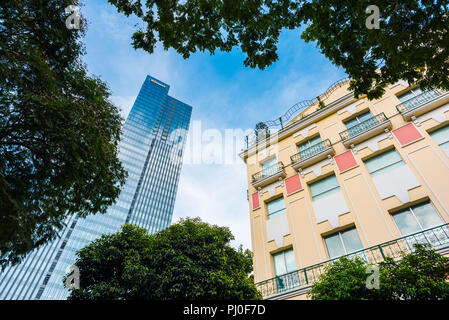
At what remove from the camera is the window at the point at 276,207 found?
13547 millimetres

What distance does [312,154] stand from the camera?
14250 mm

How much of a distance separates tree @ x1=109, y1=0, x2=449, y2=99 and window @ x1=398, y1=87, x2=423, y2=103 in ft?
22.9

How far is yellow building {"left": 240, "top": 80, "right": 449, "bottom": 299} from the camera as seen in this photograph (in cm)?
935

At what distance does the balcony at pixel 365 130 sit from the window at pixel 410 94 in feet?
5.05

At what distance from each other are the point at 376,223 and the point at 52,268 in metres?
100.0

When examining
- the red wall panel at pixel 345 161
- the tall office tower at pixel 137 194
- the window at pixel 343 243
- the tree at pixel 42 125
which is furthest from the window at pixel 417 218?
the tall office tower at pixel 137 194

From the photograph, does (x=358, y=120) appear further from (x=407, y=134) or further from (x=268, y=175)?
(x=268, y=175)

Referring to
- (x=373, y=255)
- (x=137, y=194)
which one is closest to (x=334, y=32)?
(x=373, y=255)

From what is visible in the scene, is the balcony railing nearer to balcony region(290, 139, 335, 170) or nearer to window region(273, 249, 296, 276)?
window region(273, 249, 296, 276)

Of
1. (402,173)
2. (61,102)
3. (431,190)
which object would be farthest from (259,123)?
(61,102)

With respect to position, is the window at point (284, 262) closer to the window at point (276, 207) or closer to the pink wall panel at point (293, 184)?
the window at point (276, 207)

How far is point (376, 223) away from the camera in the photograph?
386 inches

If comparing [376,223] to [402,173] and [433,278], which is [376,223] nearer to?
Result: [402,173]

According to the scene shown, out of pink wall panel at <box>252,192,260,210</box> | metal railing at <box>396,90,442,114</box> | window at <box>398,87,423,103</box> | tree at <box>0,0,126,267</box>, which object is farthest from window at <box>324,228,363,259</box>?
tree at <box>0,0,126,267</box>
